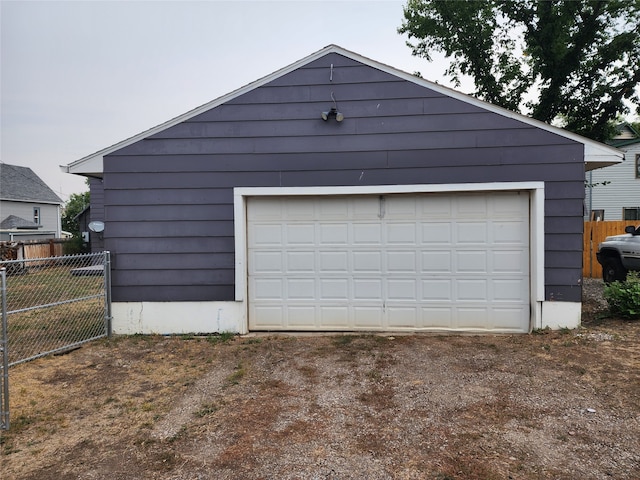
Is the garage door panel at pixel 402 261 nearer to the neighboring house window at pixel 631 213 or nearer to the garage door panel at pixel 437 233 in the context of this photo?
the garage door panel at pixel 437 233

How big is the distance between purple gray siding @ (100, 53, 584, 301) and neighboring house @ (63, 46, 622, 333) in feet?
0.07

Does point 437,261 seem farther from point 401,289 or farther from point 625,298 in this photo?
point 625,298

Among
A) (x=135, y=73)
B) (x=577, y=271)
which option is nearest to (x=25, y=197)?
(x=135, y=73)

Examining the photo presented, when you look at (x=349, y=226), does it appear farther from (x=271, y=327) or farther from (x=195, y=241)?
(x=195, y=241)

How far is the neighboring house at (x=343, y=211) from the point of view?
228 inches

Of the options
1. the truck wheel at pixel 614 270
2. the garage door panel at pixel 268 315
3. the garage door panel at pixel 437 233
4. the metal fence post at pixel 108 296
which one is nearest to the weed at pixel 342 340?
the garage door panel at pixel 268 315

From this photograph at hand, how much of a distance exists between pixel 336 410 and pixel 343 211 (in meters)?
3.27

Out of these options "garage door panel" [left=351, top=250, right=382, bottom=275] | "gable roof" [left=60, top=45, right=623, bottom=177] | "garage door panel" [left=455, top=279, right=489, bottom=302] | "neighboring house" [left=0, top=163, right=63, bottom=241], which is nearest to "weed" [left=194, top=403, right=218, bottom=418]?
"garage door panel" [left=351, top=250, right=382, bottom=275]

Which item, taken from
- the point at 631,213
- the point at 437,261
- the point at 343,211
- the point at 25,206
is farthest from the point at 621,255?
the point at 25,206

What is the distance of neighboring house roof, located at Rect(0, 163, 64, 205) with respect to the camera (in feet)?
79.4

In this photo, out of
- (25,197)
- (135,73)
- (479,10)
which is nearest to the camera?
(135,73)

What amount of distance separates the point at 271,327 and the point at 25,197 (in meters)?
26.1

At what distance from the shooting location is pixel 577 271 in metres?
5.75

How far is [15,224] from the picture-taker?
2325cm
